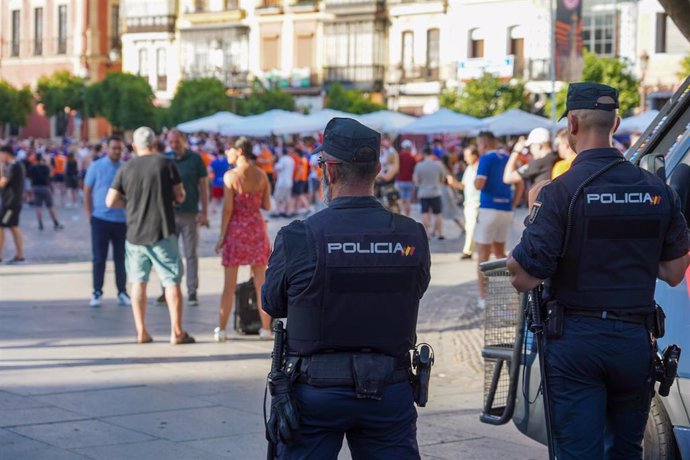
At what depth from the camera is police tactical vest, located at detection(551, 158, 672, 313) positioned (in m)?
4.60

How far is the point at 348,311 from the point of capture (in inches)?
165

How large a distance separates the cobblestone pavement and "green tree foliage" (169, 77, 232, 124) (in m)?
39.4

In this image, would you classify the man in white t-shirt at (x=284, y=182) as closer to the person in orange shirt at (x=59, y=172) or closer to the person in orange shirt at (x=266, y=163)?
the person in orange shirt at (x=266, y=163)

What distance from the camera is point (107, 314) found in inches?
487

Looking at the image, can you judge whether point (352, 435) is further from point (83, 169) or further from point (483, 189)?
point (83, 169)

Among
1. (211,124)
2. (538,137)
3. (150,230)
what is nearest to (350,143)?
(150,230)

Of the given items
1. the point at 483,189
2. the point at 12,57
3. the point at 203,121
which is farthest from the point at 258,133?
the point at 12,57

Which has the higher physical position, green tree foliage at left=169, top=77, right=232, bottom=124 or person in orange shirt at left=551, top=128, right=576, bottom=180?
green tree foliage at left=169, top=77, right=232, bottom=124

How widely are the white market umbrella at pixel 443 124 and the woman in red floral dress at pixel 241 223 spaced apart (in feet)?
A: 76.7

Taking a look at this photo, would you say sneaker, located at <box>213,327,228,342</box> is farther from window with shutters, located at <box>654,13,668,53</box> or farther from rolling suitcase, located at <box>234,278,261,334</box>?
window with shutters, located at <box>654,13,668,53</box>

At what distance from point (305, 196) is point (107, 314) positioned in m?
18.5

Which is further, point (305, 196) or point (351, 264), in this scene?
point (305, 196)

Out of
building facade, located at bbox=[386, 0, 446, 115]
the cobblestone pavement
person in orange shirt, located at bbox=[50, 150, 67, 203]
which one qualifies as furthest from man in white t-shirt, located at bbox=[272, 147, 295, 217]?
building facade, located at bbox=[386, 0, 446, 115]

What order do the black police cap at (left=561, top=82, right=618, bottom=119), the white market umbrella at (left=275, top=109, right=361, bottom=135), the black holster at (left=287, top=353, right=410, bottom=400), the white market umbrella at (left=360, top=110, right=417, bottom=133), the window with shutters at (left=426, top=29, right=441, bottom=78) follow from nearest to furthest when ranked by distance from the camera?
the black holster at (left=287, top=353, right=410, bottom=400), the black police cap at (left=561, top=82, right=618, bottom=119), the white market umbrella at (left=275, top=109, right=361, bottom=135), the white market umbrella at (left=360, top=110, right=417, bottom=133), the window with shutters at (left=426, top=29, right=441, bottom=78)
